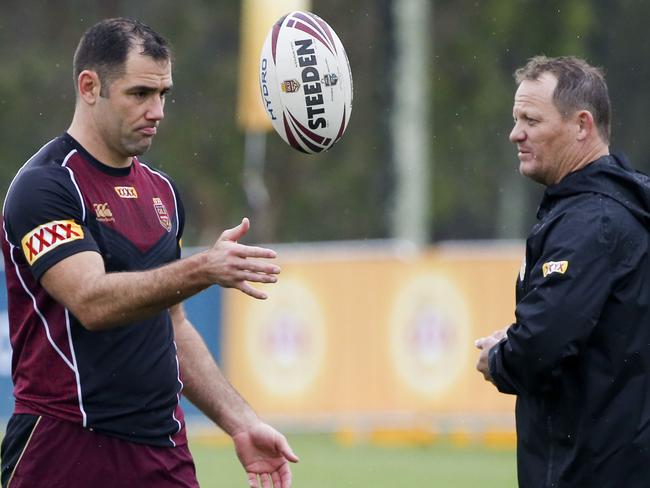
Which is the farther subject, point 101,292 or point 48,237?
point 48,237

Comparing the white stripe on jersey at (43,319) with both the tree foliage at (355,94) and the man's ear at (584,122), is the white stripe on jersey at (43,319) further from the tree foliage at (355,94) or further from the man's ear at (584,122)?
the tree foliage at (355,94)

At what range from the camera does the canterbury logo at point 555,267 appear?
505 centimetres

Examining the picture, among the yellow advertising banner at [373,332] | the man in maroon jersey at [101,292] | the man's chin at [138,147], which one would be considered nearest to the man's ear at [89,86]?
the man in maroon jersey at [101,292]

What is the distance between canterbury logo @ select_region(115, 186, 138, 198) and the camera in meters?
5.40

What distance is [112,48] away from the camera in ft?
17.9

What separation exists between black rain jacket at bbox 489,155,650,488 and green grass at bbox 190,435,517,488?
5693mm

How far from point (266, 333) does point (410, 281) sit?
1574 mm

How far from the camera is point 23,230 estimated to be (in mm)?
5129

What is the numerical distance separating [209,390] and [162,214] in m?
0.75

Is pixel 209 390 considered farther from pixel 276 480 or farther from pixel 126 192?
pixel 126 192

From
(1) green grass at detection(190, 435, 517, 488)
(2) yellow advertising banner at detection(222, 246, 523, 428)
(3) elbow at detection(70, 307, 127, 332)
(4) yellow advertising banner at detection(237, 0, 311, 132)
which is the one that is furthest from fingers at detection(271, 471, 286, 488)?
(4) yellow advertising banner at detection(237, 0, 311, 132)

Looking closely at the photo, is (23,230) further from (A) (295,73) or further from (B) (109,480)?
(A) (295,73)

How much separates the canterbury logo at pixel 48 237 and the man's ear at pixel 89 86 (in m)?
0.57

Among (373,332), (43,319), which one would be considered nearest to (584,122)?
(43,319)
